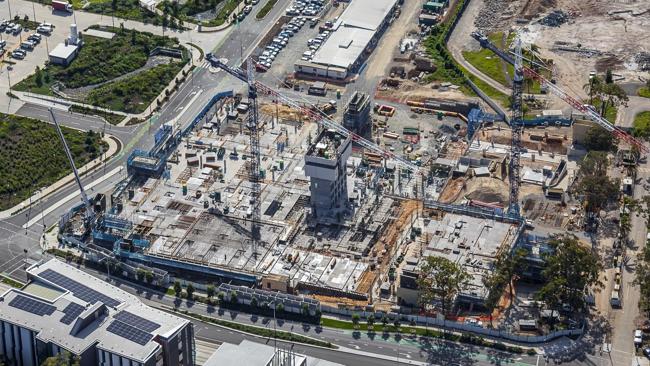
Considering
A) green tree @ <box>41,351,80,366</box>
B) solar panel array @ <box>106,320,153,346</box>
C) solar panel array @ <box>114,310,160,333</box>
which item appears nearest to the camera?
green tree @ <box>41,351,80,366</box>

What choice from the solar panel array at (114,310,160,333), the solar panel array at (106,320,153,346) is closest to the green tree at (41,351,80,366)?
the solar panel array at (106,320,153,346)

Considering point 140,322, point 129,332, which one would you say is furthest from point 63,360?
point 140,322

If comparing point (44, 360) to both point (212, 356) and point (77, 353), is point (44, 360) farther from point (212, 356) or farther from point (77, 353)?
point (212, 356)

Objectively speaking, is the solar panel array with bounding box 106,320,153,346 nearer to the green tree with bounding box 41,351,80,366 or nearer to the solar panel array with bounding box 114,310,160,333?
the solar panel array with bounding box 114,310,160,333

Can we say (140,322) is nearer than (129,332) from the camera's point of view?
No

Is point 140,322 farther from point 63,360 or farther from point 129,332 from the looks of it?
point 63,360

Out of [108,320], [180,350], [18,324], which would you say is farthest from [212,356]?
[18,324]

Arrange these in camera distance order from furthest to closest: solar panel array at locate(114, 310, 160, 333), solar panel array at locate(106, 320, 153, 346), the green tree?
solar panel array at locate(114, 310, 160, 333) < solar panel array at locate(106, 320, 153, 346) < the green tree

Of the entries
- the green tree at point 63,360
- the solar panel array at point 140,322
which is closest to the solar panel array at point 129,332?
the solar panel array at point 140,322

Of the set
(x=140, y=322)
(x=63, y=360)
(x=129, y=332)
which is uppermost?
(x=140, y=322)
